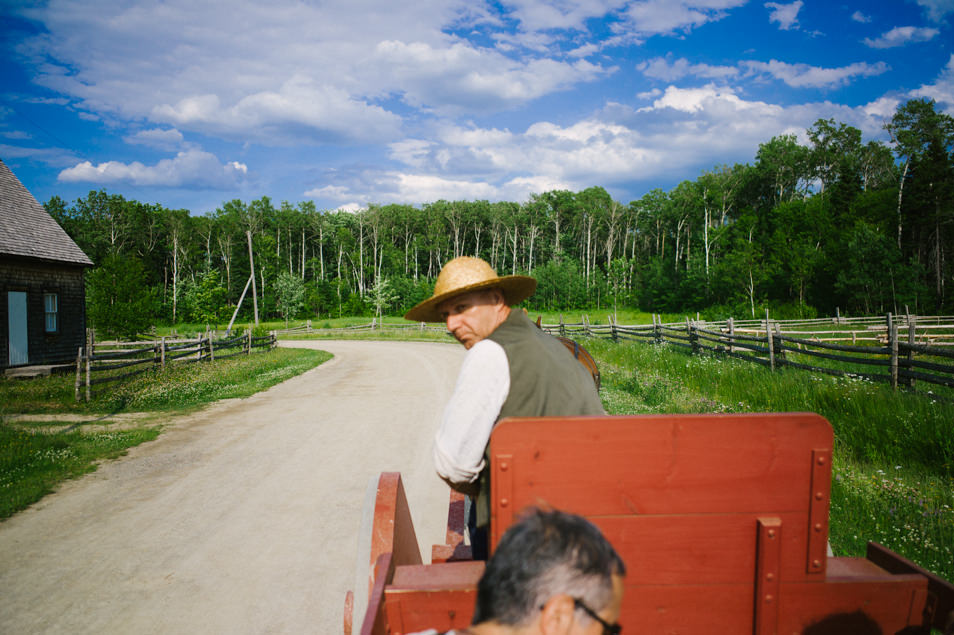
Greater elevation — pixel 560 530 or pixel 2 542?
pixel 560 530

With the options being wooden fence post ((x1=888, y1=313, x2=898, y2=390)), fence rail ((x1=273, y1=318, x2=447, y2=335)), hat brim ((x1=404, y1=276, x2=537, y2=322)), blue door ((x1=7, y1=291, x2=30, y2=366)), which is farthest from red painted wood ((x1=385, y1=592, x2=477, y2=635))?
fence rail ((x1=273, y1=318, x2=447, y2=335))

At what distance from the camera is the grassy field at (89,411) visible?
6.64m

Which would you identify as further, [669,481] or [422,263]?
[422,263]

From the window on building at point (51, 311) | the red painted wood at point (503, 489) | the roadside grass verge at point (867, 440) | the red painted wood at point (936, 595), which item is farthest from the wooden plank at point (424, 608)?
the window on building at point (51, 311)

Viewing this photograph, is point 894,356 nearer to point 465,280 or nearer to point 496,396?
point 465,280

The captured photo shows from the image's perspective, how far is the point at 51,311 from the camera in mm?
18797

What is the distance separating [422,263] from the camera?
80.9 metres

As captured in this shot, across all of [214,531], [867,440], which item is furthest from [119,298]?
[867,440]

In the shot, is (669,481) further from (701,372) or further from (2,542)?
(701,372)

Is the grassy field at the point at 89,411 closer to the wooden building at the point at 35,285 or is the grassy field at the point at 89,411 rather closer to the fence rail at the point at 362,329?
the wooden building at the point at 35,285

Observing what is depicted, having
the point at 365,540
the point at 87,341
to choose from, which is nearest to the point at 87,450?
the point at 365,540

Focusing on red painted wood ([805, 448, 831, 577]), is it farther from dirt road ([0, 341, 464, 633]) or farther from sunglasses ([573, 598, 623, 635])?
dirt road ([0, 341, 464, 633])

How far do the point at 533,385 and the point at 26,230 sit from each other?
876 inches

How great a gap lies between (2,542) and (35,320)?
17208 mm
